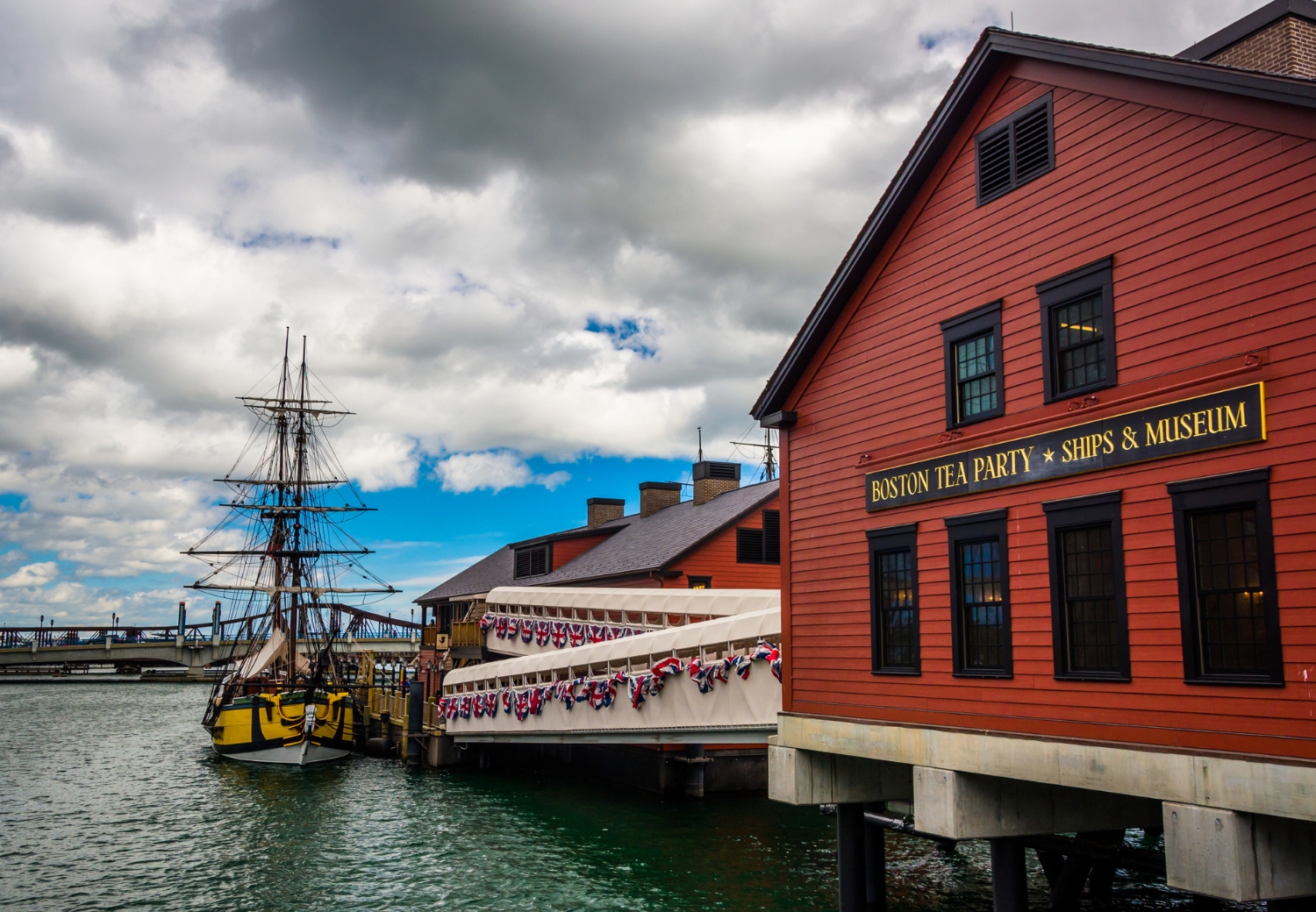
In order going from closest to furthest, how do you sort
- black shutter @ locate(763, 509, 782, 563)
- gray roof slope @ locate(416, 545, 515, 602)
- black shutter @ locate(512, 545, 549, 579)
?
1. black shutter @ locate(763, 509, 782, 563)
2. black shutter @ locate(512, 545, 549, 579)
3. gray roof slope @ locate(416, 545, 515, 602)

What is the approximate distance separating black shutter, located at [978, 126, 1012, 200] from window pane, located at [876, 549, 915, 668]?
201 inches

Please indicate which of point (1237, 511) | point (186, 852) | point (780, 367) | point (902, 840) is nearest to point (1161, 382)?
point (1237, 511)

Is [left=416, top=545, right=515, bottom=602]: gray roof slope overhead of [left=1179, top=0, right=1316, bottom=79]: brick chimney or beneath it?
beneath

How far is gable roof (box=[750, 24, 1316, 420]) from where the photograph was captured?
10.3 meters

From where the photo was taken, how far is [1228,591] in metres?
10.2

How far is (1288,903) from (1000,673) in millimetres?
3713

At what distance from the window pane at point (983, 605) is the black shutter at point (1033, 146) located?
4.80 m

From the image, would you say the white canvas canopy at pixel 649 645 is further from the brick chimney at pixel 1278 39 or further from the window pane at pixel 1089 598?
the brick chimney at pixel 1278 39

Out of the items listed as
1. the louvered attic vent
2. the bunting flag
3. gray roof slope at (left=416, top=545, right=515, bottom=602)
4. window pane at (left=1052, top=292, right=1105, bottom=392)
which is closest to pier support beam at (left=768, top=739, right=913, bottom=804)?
window pane at (left=1052, top=292, right=1105, bottom=392)

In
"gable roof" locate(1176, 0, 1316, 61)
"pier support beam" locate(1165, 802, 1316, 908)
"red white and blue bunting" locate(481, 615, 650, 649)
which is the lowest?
"pier support beam" locate(1165, 802, 1316, 908)

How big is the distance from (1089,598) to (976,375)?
346cm

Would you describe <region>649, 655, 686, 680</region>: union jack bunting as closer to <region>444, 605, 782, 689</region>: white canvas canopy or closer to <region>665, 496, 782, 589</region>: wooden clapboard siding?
<region>444, 605, 782, 689</region>: white canvas canopy

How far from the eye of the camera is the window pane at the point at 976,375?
13602 millimetres

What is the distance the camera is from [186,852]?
998 inches
